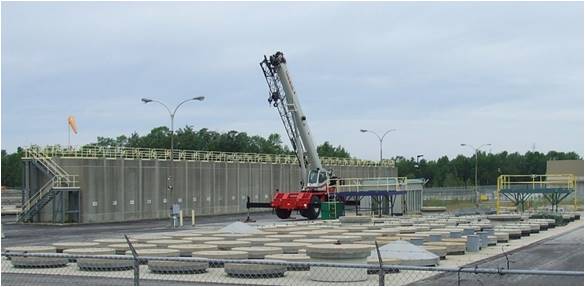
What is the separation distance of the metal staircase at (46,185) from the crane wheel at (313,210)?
1492cm

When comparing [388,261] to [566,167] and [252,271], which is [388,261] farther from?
[566,167]

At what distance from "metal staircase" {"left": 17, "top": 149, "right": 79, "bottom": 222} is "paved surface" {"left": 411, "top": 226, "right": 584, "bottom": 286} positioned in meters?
30.7

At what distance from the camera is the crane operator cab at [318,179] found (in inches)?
2004

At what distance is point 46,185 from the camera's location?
162ft

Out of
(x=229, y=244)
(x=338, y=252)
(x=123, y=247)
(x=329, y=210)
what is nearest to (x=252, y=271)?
(x=338, y=252)

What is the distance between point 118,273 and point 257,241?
827cm

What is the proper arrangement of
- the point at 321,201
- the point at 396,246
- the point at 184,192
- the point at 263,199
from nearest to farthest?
the point at 396,246 < the point at 321,201 < the point at 184,192 < the point at 263,199

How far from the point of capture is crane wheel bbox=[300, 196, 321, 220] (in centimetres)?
4938

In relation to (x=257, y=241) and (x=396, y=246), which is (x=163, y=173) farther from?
(x=396, y=246)

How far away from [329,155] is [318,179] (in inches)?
4064

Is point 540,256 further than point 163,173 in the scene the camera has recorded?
No

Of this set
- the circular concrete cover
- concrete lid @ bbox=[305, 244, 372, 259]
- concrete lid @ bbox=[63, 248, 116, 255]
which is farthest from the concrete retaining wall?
concrete lid @ bbox=[305, 244, 372, 259]

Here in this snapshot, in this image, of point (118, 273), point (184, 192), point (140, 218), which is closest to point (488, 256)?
point (118, 273)

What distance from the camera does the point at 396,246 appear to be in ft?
66.0
